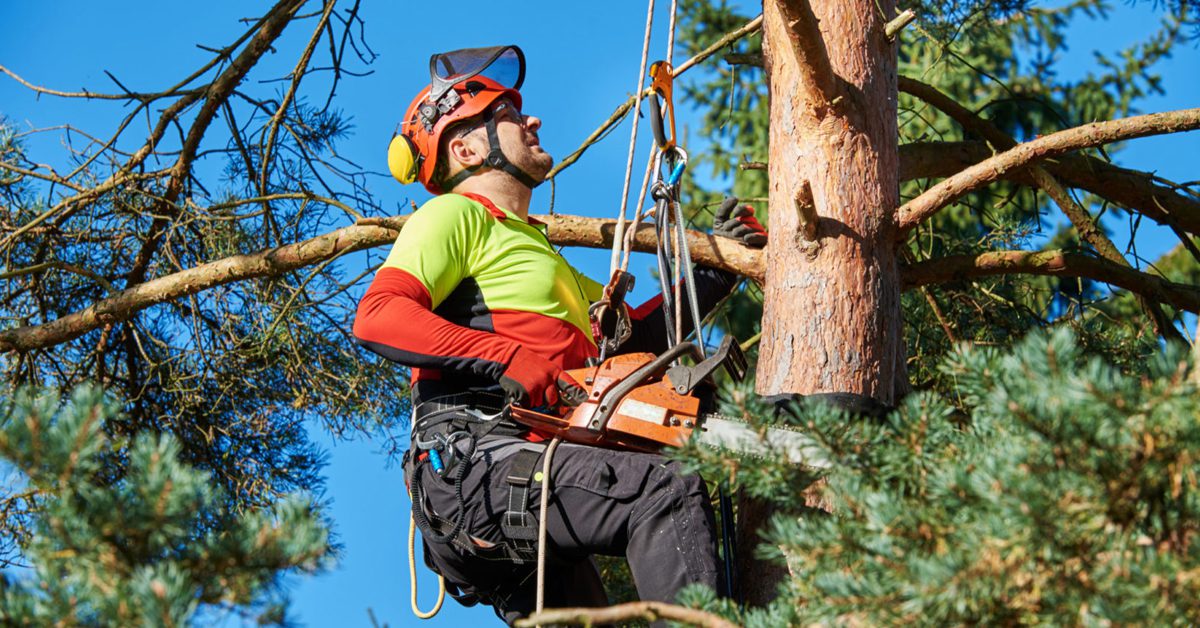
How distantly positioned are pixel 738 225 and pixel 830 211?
0.78m

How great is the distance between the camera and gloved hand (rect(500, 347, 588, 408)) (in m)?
3.05

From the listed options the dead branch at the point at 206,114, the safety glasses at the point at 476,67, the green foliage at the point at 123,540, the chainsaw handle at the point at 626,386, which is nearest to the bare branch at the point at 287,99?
the dead branch at the point at 206,114

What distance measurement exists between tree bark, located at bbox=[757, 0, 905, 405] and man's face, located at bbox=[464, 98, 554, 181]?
735 millimetres

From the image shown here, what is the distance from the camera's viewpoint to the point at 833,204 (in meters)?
3.29

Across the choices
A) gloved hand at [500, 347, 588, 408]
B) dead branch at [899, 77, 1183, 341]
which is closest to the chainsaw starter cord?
gloved hand at [500, 347, 588, 408]

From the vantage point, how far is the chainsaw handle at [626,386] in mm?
2918

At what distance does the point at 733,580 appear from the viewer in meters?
2.88

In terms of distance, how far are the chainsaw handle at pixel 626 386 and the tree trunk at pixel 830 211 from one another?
13.2 inches

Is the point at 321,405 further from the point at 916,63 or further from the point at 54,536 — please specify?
the point at 916,63

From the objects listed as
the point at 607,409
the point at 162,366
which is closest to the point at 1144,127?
the point at 607,409

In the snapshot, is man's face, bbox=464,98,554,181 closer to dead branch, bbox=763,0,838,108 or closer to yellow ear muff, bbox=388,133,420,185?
yellow ear muff, bbox=388,133,420,185

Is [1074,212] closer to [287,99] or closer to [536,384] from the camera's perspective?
[536,384]

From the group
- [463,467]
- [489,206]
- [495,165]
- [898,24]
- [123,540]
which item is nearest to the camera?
[123,540]

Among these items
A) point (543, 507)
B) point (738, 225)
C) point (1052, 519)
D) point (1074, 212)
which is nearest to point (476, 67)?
point (738, 225)
